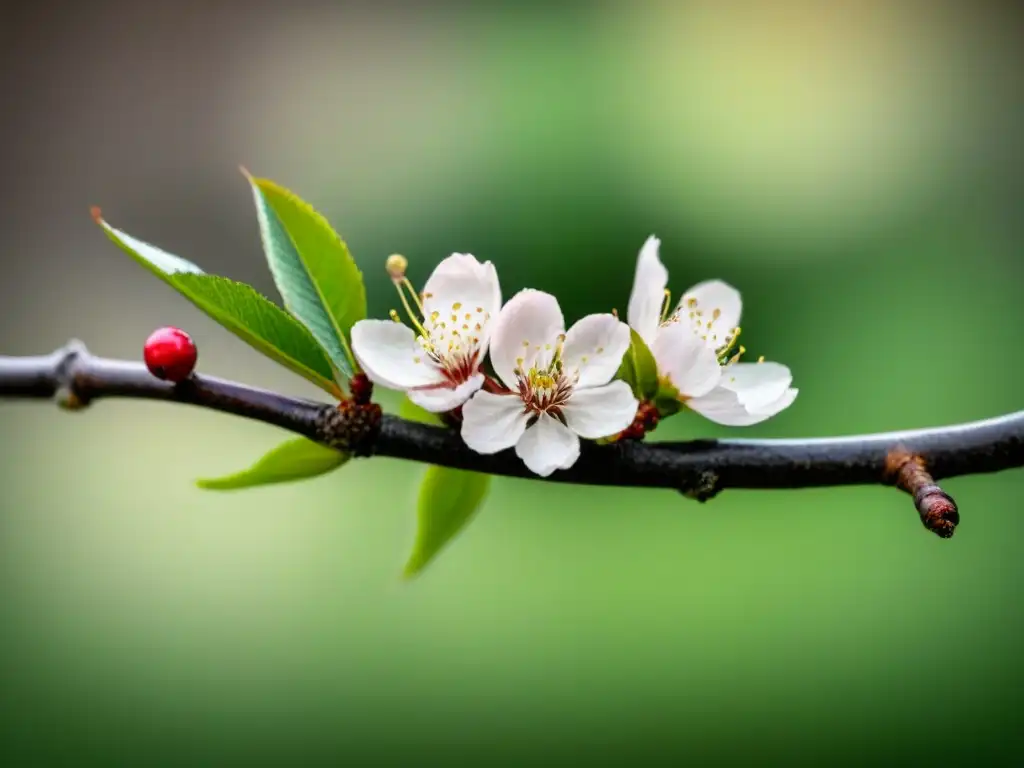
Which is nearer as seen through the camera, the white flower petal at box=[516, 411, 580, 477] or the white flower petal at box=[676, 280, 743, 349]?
the white flower petal at box=[516, 411, 580, 477]

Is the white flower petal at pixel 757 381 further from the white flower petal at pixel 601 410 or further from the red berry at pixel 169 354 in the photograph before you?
the red berry at pixel 169 354

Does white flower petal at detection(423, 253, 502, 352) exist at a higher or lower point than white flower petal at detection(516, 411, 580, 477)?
higher

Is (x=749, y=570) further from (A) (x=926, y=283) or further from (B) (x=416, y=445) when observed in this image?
(B) (x=416, y=445)

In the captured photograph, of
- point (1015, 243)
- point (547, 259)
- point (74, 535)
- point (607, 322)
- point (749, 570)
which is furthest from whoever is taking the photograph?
point (1015, 243)

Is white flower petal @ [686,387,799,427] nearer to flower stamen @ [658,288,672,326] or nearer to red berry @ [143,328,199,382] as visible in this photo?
flower stamen @ [658,288,672,326]

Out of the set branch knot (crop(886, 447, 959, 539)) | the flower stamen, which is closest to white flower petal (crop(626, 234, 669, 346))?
the flower stamen

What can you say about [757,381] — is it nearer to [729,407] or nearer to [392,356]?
[729,407]

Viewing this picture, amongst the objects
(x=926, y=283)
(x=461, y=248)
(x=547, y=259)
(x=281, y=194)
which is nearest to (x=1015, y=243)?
(x=926, y=283)
